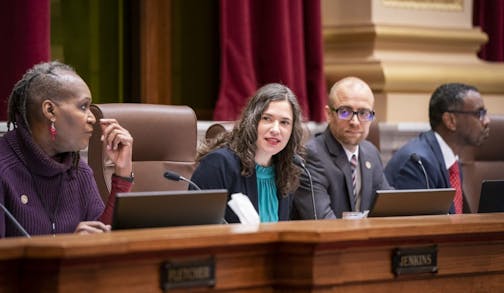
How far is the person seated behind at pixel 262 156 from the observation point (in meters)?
3.76

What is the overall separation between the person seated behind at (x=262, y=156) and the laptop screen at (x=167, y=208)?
3.19ft

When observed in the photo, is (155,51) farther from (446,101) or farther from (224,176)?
(224,176)

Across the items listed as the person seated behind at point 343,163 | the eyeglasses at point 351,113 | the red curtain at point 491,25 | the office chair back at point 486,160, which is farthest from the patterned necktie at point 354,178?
the red curtain at point 491,25

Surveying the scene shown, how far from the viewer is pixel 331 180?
13.8 ft

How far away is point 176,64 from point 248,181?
5.50 feet

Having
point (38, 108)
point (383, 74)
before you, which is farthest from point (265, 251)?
point (383, 74)

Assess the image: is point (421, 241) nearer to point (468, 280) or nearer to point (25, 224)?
point (468, 280)

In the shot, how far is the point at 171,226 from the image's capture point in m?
2.68

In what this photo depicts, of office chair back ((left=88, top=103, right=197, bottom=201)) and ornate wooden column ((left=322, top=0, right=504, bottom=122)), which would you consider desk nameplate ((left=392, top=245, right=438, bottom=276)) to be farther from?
ornate wooden column ((left=322, top=0, right=504, bottom=122))

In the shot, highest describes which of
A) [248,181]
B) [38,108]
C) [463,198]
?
[38,108]

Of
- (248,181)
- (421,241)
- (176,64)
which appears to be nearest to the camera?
(421,241)

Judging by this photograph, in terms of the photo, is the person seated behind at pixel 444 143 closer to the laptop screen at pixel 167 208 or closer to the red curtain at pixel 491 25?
the red curtain at pixel 491 25

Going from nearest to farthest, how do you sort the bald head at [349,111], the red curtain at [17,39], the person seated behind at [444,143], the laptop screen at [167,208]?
the laptop screen at [167,208] < the red curtain at [17,39] < the bald head at [349,111] < the person seated behind at [444,143]

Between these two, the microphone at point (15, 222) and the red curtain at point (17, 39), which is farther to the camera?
the red curtain at point (17, 39)
